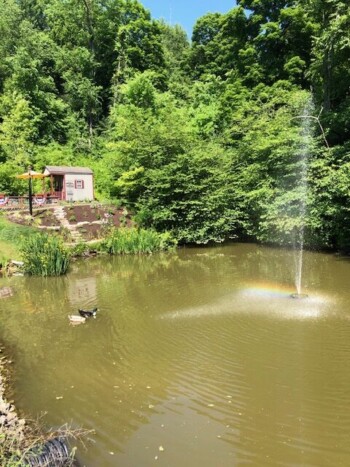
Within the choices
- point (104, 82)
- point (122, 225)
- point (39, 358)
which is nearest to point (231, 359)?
point (39, 358)

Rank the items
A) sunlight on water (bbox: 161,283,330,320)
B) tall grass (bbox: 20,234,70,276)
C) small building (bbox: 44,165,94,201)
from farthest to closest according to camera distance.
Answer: small building (bbox: 44,165,94,201)
tall grass (bbox: 20,234,70,276)
sunlight on water (bbox: 161,283,330,320)

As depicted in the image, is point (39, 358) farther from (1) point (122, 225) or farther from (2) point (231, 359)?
(1) point (122, 225)

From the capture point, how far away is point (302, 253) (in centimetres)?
1978

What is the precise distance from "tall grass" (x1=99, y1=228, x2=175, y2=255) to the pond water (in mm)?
5659

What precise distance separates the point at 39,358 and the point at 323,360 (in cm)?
544

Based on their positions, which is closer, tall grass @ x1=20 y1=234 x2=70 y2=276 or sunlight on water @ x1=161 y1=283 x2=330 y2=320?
sunlight on water @ x1=161 y1=283 x2=330 y2=320

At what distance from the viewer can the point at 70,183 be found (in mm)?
26703

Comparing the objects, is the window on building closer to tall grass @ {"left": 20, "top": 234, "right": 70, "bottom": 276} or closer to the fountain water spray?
tall grass @ {"left": 20, "top": 234, "right": 70, "bottom": 276}

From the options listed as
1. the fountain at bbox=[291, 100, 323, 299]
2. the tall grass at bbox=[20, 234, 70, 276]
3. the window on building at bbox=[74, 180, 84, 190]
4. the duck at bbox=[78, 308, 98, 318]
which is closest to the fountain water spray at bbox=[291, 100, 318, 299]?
the fountain at bbox=[291, 100, 323, 299]

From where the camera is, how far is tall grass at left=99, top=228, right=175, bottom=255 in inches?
778

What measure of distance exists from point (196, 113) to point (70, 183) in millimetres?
13920

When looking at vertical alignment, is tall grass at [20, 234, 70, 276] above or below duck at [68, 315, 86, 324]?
above

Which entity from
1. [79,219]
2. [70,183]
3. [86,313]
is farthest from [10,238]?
[86,313]

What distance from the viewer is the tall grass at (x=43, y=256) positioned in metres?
14.7
